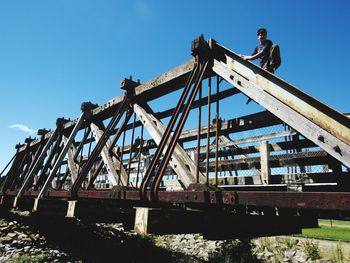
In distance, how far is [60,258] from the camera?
1120cm

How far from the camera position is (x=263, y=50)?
17.8ft

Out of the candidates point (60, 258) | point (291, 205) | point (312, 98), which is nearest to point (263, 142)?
point (312, 98)

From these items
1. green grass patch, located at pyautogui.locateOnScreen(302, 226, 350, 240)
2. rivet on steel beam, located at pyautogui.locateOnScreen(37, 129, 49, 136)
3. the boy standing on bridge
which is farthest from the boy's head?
green grass patch, located at pyautogui.locateOnScreen(302, 226, 350, 240)

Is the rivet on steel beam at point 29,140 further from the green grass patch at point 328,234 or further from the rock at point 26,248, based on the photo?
the green grass patch at point 328,234

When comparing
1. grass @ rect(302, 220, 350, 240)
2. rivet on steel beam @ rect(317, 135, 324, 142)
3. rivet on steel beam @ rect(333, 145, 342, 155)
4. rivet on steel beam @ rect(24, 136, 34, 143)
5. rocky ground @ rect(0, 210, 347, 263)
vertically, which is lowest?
rocky ground @ rect(0, 210, 347, 263)

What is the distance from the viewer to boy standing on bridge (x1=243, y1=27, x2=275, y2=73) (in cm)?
539

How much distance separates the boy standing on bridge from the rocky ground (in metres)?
8.60

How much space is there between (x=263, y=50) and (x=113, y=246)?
1291 cm

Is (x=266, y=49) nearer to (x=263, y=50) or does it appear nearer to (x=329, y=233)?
(x=263, y=50)

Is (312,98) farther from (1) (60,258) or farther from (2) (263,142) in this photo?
(1) (60,258)

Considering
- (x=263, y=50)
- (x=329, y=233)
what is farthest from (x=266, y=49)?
(x=329, y=233)

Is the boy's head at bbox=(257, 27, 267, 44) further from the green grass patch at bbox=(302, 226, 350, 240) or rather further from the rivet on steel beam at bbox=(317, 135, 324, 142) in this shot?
the green grass patch at bbox=(302, 226, 350, 240)

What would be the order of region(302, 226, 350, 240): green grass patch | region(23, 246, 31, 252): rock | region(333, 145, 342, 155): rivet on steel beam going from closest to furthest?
region(333, 145, 342, 155): rivet on steel beam
region(23, 246, 31, 252): rock
region(302, 226, 350, 240): green grass patch

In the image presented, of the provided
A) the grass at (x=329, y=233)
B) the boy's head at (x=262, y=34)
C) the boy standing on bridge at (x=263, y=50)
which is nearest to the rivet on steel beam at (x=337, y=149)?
the boy standing on bridge at (x=263, y=50)
